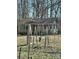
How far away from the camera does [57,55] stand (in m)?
2.26

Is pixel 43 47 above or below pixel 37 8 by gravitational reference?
below

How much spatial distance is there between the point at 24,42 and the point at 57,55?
0.34 meters

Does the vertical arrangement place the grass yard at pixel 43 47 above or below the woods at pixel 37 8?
below

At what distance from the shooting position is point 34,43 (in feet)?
7.39

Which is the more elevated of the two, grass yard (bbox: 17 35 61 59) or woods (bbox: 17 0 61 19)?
woods (bbox: 17 0 61 19)
